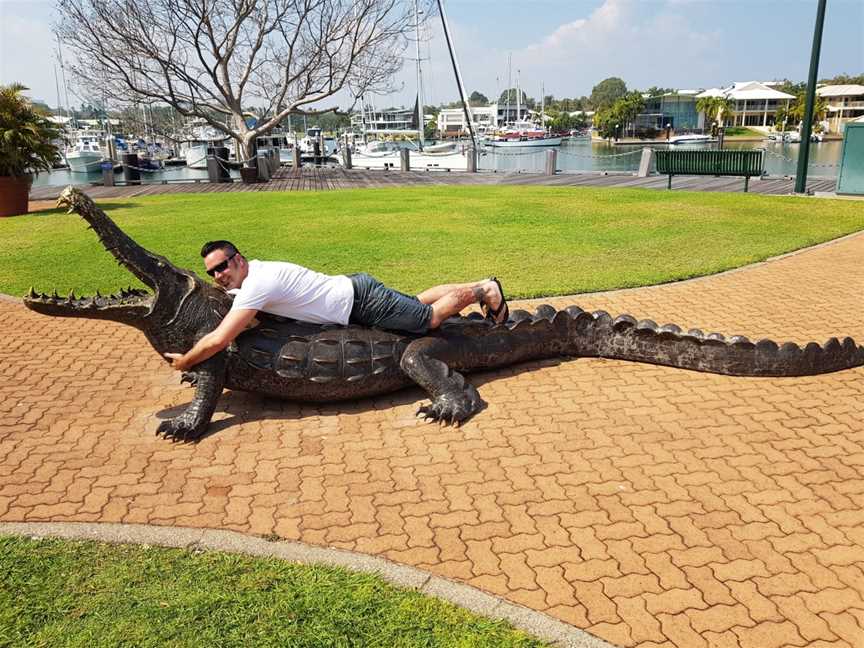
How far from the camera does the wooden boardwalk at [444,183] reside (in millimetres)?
23531

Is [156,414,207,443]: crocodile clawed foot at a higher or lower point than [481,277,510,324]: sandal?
lower

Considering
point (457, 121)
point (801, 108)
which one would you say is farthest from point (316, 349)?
point (457, 121)

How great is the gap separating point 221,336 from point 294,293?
→ 0.67 metres

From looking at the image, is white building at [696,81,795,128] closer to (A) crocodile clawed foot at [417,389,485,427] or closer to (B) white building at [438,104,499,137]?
(B) white building at [438,104,499,137]

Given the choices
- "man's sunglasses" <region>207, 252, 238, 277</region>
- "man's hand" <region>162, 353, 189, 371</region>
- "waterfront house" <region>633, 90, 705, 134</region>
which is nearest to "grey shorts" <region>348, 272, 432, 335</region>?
"man's sunglasses" <region>207, 252, 238, 277</region>

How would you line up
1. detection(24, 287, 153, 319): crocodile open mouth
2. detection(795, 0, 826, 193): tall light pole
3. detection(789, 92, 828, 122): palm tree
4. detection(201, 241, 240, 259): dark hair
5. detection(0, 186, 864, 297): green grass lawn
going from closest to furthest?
detection(24, 287, 153, 319): crocodile open mouth < detection(201, 241, 240, 259): dark hair < detection(0, 186, 864, 297): green grass lawn < detection(795, 0, 826, 193): tall light pole < detection(789, 92, 828, 122): palm tree

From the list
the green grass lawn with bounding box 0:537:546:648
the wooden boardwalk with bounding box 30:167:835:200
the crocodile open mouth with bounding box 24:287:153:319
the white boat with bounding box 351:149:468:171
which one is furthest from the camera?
the white boat with bounding box 351:149:468:171

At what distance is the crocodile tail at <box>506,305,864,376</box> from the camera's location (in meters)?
6.34

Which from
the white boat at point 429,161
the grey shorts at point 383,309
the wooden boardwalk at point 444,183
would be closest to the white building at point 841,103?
the white boat at point 429,161

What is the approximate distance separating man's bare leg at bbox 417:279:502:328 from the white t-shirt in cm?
78

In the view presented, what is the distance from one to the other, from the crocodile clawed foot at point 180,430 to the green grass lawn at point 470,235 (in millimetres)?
4930

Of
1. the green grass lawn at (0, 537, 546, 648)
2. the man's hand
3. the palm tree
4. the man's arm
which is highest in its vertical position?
the palm tree

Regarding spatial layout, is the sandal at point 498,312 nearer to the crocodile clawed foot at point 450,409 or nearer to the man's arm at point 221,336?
the crocodile clawed foot at point 450,409

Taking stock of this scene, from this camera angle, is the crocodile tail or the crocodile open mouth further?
the crocodile tail
